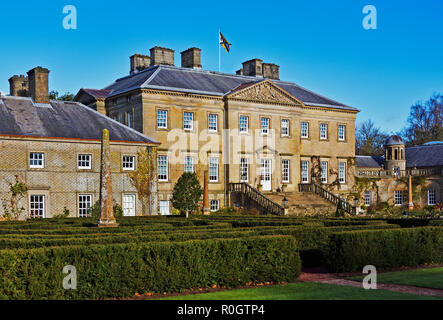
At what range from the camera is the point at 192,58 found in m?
46.4

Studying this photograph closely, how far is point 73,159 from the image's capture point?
34.2 meters

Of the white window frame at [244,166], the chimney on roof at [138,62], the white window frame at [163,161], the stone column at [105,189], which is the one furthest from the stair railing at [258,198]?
the stone column at [105,189]

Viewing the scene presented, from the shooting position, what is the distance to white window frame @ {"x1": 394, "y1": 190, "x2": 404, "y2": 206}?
2114 inches

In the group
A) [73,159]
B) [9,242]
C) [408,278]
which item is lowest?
[408,278]

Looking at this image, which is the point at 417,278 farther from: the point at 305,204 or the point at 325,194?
the point at 325,194

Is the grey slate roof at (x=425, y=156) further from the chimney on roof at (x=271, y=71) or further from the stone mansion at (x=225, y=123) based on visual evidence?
the chimney on roof at (x=271, y=71)

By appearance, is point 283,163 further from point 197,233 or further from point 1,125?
point 197,233

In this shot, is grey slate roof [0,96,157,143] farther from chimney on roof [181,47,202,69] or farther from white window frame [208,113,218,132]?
chimney on roof [181,47,202,69]

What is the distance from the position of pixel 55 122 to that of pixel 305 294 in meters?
25.8

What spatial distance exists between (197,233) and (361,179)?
37829mm

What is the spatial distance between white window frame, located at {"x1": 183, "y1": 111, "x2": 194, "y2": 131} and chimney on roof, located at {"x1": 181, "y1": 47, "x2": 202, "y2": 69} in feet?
20.7

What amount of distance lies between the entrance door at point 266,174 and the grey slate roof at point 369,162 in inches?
678

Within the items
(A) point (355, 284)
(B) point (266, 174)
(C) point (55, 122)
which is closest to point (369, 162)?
(B) point (266, 174)
